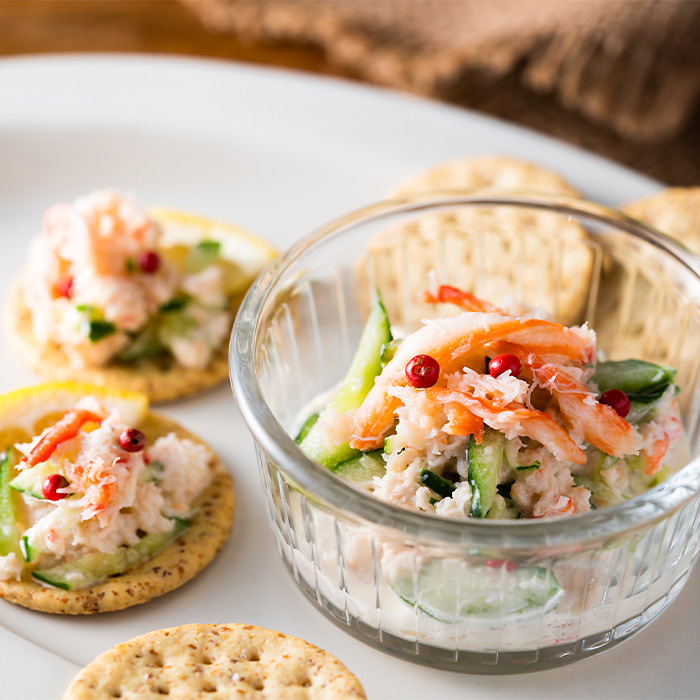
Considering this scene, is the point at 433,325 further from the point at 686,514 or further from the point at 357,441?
the point at 686,514

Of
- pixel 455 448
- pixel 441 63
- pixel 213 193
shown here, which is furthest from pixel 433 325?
pixel 441 63

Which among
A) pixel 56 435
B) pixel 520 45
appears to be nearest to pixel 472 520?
pixel 56 435

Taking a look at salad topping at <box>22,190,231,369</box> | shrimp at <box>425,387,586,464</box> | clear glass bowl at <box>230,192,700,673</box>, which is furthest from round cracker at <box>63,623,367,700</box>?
salad topping at <box>22,190,231,369</box>

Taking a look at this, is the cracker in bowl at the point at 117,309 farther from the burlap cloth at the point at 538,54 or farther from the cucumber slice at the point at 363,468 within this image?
the burlap cloth at the point at 538,54

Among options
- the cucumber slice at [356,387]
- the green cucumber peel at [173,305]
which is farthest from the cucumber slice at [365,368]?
the green cucumber peel at [173,305]

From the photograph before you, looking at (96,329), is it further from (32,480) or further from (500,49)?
(500,49)

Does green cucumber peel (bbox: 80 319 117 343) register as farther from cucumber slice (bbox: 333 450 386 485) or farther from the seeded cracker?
cucumber slice (bbox: 333 450 386 485)
